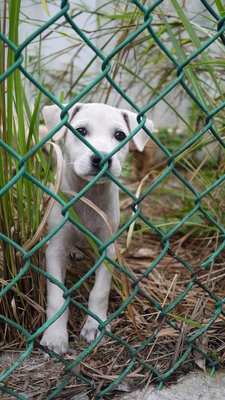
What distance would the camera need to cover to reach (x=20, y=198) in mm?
1684

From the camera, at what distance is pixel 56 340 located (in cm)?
184

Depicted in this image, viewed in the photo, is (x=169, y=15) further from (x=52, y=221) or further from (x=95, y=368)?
(x=95, y=368)

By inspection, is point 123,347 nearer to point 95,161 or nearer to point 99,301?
point 99,301

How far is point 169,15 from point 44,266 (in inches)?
60.9

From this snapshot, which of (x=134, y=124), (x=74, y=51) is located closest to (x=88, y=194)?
(x=134, y=124)

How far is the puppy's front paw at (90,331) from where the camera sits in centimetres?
193

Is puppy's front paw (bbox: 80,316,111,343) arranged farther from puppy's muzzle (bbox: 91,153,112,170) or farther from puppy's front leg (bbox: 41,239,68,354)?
puppy's muzzle (bbox: 91,153,112,170)

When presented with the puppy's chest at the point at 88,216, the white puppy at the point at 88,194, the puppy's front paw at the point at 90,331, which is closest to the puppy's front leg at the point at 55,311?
the white puppy at the point at 88,194

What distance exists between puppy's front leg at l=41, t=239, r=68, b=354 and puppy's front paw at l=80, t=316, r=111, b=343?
0.10 m

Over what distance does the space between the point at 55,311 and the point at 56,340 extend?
11 cm

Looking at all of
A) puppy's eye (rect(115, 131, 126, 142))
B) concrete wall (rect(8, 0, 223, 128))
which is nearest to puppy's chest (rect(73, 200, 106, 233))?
puppy's eye (rect(115, 131, 126, 142))

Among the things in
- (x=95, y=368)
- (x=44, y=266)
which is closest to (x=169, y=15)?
(x=44, y=266)

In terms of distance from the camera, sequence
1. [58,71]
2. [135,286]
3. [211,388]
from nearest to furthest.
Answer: [135,286]
[211,388]
[58,71]

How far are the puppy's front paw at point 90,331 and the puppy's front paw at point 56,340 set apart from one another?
0.33 feet
